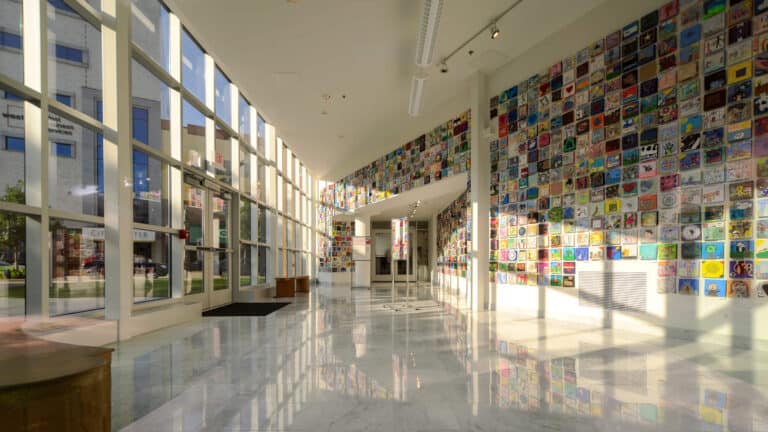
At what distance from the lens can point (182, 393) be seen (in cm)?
300

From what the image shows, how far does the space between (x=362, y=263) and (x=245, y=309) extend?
8299 millimetres

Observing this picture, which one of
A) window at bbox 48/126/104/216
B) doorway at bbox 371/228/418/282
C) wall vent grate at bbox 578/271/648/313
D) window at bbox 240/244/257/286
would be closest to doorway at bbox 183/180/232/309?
window at bbox 240/244/257/286

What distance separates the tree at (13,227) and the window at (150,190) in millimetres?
1854

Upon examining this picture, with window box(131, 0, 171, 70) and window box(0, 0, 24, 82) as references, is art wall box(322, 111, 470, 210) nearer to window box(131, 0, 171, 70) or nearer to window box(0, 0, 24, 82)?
window box(131, 0, 171, 70)

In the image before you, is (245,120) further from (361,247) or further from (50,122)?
(361,247)

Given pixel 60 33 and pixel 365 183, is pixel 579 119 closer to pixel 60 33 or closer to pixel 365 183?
pixel 60 33

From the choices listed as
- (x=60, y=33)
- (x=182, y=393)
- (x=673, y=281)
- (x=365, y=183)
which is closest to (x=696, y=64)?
(x=673, y=281)

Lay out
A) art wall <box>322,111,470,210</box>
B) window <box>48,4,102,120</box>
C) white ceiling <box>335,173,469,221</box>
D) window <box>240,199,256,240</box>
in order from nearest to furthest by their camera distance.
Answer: window <box>48,4,102,120</box>
art wall <box>322,111,470,210</box>
window <box>240,199,256,240</box>
white ceiling <box>335,173,469,221</box>

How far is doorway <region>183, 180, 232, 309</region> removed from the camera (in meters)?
7.62

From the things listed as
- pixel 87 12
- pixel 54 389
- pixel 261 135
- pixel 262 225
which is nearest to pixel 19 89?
pixel 87 12

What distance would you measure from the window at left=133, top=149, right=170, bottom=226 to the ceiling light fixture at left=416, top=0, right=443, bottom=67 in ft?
14.4

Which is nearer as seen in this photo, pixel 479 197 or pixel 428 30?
pixel 428 30

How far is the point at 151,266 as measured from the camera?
614 centimetres

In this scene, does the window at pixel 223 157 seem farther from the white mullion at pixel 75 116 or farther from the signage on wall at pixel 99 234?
the white mullion at pixel 75 116
